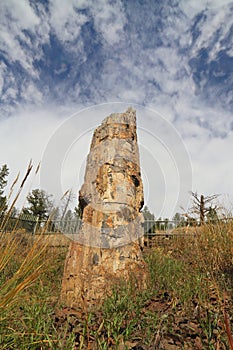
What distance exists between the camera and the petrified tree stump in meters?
2.60

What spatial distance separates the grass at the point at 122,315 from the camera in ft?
4.25

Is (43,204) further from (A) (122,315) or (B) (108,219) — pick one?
(A) (122,315)

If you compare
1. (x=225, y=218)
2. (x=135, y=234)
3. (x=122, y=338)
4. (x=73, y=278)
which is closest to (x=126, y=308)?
(x=122, y=338)

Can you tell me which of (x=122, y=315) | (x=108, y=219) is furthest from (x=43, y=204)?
(x=122, y=315)

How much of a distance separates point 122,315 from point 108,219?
3.91ft

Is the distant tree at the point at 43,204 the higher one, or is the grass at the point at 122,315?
the distant tree at the point at 43,204

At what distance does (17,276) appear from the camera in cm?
119

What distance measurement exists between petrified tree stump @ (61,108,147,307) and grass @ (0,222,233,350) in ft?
0.77

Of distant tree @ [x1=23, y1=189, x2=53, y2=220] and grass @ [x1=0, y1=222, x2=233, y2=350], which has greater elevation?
distant tree @ [x1=23, y1=189, x2=53, y2=220]

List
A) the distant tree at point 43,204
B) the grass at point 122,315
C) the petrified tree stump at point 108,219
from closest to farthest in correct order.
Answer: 1. the grass at point 122,315
2. the distant tree at point 43,204
3. the petrified tree stump at point 108,219

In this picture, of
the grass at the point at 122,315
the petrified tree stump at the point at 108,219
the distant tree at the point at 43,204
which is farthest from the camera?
the petrified tree stump at the point at 108,219

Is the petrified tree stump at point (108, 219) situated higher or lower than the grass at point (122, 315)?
higher

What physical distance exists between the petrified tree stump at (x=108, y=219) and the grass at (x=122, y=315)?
0.77 feet

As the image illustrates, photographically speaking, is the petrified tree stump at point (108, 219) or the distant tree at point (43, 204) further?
the petrified tree stump at point (108, 219)
